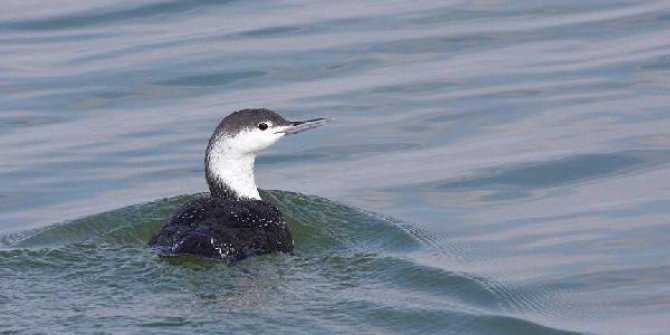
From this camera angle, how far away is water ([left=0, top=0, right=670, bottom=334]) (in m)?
10.3

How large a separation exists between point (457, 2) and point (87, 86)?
16.0ft

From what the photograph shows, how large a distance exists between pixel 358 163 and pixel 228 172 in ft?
6.85

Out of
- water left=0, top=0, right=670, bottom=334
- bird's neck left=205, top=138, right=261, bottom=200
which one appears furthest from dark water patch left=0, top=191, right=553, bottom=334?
bird's neck left=205, top=138, right=261, bottom=200

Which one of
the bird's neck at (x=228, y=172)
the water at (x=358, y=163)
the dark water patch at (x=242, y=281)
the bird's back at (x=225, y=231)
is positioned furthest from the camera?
the bird's neck at (x=228, y=172)

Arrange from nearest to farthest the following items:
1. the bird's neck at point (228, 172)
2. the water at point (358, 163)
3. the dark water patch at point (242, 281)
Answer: the dark water patch at point (242, 281) → the water at point (358, 163) → the bird's neck at point (228, 172)

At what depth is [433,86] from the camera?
16.1m

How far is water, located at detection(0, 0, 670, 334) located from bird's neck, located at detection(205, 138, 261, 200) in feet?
1.87

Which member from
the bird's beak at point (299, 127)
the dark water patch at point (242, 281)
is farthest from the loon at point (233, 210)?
the dark water patch at point (242, 281)

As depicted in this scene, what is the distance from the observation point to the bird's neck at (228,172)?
12242mm

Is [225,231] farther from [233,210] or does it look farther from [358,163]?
[358,163]

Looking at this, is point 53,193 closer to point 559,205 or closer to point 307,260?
point 307,260

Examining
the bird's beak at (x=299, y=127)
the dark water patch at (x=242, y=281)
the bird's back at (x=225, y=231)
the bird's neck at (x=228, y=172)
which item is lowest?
the dark water patch at (x=242, y=281)

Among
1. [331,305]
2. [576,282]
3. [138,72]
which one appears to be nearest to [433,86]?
[138,72]

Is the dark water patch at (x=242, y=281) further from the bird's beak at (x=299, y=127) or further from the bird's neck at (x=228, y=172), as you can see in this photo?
the bird's beak at (x=299, y=127)
